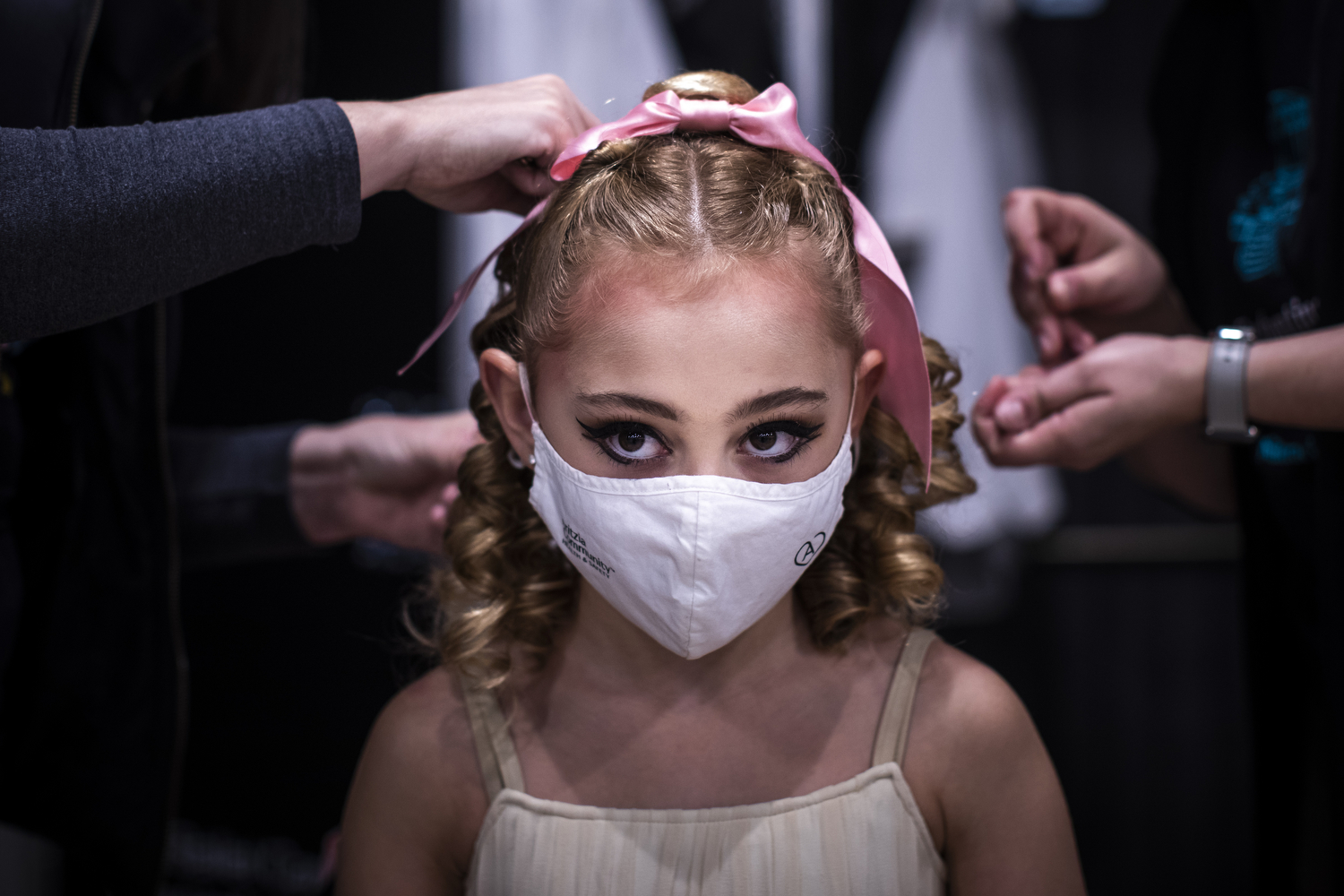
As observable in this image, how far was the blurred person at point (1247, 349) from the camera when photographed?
142 cm

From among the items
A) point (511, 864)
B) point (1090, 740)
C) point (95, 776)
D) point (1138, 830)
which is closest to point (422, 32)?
point (95, 776)

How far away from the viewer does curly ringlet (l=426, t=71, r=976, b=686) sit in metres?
1.16

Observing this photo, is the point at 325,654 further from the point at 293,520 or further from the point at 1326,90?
the point at 1326,90

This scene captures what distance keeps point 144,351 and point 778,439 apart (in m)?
1.05

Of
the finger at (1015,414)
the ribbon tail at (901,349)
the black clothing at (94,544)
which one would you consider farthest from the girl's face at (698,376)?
the black clothing at (94,544)

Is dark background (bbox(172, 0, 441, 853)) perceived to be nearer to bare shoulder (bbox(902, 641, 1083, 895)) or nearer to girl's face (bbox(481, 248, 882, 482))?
girl's face (bbox(481, 248, 882, 482))

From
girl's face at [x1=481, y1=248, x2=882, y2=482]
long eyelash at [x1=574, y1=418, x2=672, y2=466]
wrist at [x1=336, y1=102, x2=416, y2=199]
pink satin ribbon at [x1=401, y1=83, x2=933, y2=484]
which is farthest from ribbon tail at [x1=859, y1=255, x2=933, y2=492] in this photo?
wrist at [x1=336, y1=102, x2=416, y2=199]

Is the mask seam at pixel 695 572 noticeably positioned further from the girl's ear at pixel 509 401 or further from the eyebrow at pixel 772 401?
the girl's ear at pixel 509 401

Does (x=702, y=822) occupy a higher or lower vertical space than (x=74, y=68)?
lower

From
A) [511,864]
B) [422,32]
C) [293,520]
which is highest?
[422,32]

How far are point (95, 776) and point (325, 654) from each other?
37.9 inches

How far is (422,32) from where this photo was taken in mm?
2375

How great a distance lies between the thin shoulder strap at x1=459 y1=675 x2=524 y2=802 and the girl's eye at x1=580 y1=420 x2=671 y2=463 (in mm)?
438

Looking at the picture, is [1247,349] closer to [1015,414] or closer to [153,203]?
[1015,414]
